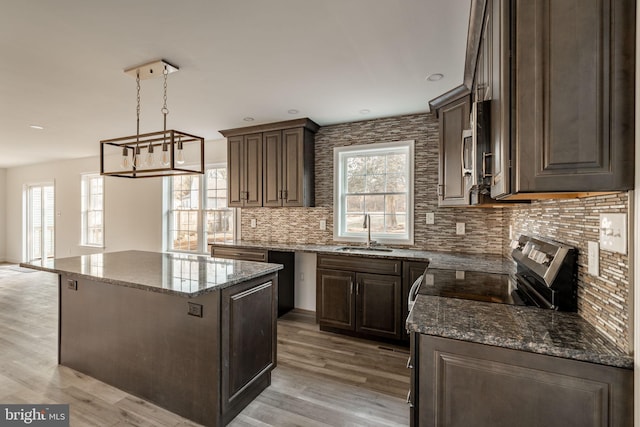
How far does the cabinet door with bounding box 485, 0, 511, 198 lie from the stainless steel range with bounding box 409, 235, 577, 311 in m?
0.44

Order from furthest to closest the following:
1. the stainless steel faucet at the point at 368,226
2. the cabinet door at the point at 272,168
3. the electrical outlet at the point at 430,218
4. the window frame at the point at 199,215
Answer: the window frame at the point at 199,215, the cabinet door at the point at 272,168, the stainless steel faucet at the point at 368,226, the electrical outlet at the point at 430,218

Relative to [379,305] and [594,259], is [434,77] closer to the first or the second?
[594,259]

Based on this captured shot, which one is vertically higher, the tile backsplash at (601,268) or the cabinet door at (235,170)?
the cabinet door at (235,170)

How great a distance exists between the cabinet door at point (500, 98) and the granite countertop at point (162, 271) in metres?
1.50

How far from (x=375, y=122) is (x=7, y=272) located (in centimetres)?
814

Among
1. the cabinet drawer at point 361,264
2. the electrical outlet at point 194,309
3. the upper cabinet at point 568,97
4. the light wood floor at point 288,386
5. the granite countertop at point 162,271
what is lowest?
the light wood floor at point 288,386

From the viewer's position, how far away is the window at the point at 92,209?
6.18 metres

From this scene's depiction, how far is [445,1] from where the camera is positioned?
5.43 ft

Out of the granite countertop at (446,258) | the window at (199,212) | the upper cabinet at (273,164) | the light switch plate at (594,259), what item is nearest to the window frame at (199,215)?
the window at (199,212)

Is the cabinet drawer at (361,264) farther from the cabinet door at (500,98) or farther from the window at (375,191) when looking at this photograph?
the cabinet door at (500,98)

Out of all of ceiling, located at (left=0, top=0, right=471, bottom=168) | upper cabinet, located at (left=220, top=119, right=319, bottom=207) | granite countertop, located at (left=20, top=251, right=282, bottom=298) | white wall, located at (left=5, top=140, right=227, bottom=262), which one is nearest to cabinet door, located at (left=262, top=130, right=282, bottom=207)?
upper cabinet, located at (left=220, top=119, right=319, bottom=207)

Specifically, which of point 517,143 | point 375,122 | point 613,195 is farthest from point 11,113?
point 613,195

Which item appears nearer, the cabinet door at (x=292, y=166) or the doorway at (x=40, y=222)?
the cabinet door at (x=292, y=166)

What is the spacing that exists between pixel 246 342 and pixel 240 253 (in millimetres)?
1871
